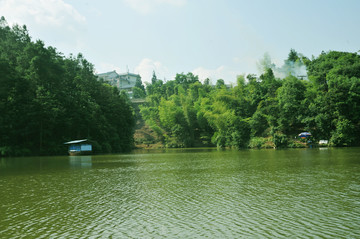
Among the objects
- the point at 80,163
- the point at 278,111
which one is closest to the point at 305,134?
the point at 278,111

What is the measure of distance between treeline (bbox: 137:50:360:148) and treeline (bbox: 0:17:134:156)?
14.2m

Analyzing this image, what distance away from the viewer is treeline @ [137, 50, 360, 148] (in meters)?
43.0

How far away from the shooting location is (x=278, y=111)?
50.6 meters

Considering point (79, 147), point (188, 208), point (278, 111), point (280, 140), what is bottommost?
point (188, 208)

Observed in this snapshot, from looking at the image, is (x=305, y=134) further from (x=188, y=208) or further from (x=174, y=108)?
(x=188, y=208)

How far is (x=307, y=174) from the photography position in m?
15.7

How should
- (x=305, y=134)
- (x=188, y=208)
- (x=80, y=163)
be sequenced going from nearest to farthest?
1. (x=188, y=208)
2. (x=80, y=163)
3. (x=305, y=134)

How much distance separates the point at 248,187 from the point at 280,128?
38.0 meters

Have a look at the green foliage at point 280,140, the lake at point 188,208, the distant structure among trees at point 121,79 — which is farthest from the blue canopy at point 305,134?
the distant structure among trees at point 121,79

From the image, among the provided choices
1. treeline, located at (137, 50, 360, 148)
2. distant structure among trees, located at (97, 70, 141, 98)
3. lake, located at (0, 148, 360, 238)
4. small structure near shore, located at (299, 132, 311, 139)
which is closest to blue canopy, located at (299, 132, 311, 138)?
small structure near shore, located at (299, 132, 311, 139)

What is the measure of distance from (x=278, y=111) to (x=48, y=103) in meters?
33.5

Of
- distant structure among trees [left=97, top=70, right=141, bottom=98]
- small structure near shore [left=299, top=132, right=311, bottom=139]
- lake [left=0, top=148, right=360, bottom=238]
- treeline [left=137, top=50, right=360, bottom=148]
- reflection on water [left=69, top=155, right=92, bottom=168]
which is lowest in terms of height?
lake [left=0, top=148, right=360, bottom=238]

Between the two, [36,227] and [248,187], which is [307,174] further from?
[36,227]

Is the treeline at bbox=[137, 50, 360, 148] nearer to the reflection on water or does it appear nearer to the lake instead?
the reflection on water
